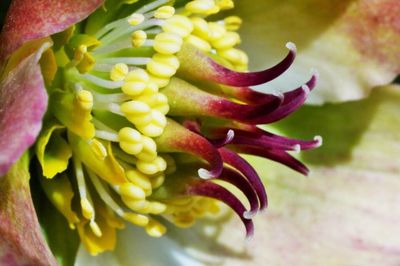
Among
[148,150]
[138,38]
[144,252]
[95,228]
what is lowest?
[144,252]

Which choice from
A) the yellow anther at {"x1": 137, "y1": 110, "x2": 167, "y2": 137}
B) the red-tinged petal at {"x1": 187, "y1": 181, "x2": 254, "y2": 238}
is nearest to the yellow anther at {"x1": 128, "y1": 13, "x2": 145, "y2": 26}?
the yellow anther at {"x1": 137, "y1": 110, "x2": 167, "y2": 137}

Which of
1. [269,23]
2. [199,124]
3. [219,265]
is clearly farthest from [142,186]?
[269,23]

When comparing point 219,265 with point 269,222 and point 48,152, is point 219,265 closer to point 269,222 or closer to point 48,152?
point 269,222

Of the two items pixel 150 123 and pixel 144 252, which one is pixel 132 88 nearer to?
pixel 150 123

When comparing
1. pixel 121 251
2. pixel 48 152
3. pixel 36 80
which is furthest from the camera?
pixel 121 251

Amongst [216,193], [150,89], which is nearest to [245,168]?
[216,193]
